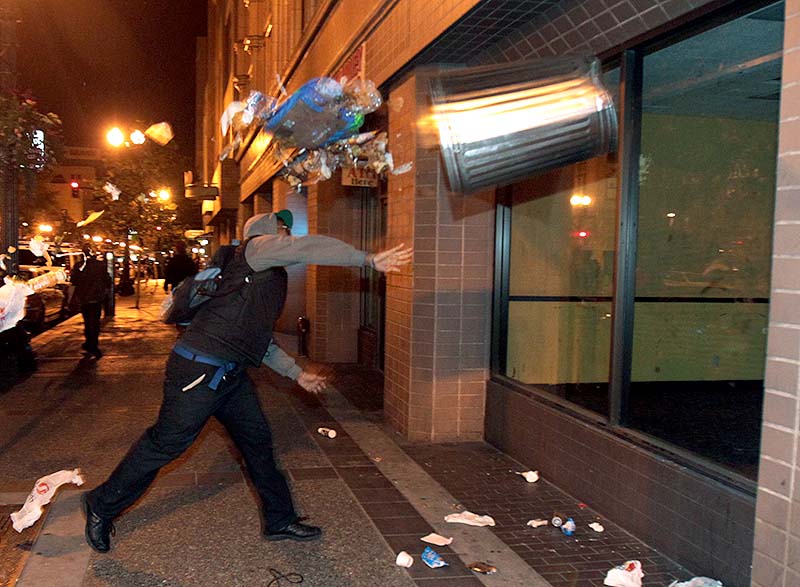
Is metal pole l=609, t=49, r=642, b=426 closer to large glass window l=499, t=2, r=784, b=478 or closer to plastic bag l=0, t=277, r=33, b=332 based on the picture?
large glass window l=499, t=2, r=784, b=478

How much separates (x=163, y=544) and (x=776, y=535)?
3.33 meters

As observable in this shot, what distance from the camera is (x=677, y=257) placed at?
8938 millimetres

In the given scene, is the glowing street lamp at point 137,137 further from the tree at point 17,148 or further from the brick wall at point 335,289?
the tree at point 17,148

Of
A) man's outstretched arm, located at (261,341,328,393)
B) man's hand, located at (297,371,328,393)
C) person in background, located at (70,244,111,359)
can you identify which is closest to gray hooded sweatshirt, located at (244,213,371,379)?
man's outstretched arm, located at (261,341,328,393)

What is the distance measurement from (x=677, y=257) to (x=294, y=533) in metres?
5.94

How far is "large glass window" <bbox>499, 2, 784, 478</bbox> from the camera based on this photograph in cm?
567

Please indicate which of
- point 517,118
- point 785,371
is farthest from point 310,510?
point 785,371

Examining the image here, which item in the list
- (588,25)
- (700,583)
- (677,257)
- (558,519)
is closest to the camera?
(700,583)

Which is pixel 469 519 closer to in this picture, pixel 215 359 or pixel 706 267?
pixel 215 359

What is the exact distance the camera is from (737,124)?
7.98 meters

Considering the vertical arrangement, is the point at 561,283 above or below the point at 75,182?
below

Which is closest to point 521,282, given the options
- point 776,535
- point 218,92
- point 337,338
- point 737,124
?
point 737,124

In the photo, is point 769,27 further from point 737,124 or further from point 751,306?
point 751,306

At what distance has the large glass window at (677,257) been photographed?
5.67 meters
